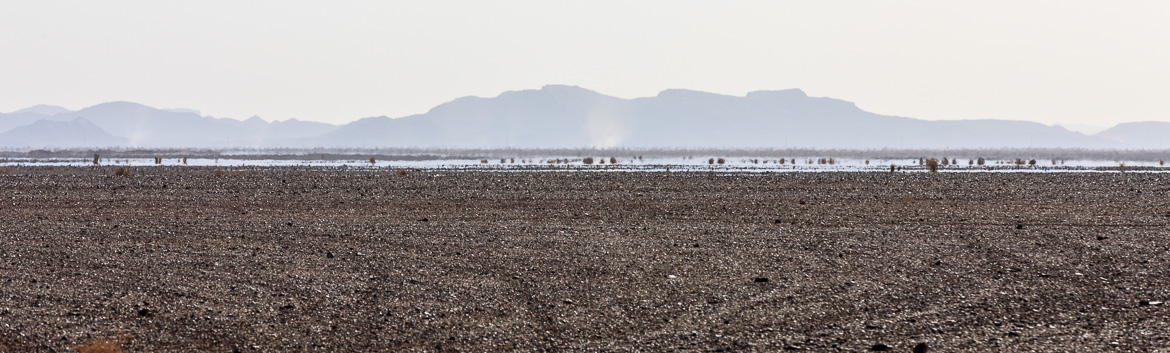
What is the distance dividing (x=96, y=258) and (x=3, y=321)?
5124 millimetres

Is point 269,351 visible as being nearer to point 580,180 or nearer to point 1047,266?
point 1047,266

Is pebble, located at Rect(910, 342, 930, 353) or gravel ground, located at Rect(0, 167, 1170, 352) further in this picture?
gravel ground, located at Rect(0, 167, 1170, 352)

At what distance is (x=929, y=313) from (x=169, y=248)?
13.1 meters

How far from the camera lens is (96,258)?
16141 millimetres

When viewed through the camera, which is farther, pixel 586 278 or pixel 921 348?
pixel 586 278

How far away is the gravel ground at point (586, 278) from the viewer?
34.9ft

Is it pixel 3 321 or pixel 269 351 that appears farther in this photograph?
pixel 3 321

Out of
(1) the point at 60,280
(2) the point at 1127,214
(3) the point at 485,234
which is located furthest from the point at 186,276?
(2) the point at 1127,214

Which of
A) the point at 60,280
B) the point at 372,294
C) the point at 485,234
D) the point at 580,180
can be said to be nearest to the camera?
the point at 372,294

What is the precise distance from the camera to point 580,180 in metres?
42.5

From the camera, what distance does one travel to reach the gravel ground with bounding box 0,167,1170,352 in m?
10.6

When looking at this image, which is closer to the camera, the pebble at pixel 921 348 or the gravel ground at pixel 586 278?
the pebble at pixel 921 348

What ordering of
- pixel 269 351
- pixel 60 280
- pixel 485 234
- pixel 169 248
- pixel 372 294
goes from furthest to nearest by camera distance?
1. pixel 485 234
2. pixel 169 248
3. pixel 60 280
4. pixel 372 294
5. pixel 269 351

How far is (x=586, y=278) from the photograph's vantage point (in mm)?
14211
